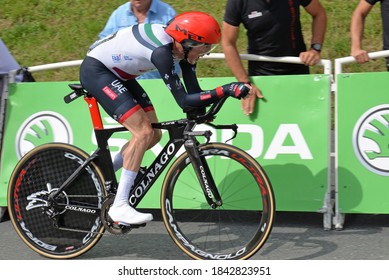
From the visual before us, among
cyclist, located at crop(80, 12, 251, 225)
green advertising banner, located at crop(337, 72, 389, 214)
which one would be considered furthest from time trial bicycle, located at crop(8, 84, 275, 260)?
green advertising banner, located at crop(337, 72, 389, 214)

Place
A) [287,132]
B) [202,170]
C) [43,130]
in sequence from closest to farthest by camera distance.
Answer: [202,170], [287,132], [43,130]

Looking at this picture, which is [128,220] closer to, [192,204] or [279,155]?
[192,204]

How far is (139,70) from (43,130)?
1.74m

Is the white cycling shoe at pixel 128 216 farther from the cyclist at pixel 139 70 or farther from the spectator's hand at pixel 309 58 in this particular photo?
the spectator's hand at pixel 309 58

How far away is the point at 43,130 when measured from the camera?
698 cm

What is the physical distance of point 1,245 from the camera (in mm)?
6332

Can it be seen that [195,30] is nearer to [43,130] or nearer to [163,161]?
[163,161]

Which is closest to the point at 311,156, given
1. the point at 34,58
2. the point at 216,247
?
the point at 216,247

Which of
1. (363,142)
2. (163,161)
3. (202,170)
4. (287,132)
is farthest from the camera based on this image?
(287,132)

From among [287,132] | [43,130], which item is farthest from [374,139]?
[43,130]

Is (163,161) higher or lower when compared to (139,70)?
lower

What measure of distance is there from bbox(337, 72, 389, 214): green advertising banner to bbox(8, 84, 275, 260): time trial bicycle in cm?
83

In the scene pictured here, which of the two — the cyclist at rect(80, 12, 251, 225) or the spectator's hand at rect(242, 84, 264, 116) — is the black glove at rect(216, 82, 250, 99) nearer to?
the cyclist at rect(80, 12, 251, 225)

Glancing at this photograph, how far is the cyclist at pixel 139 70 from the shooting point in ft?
17.2
